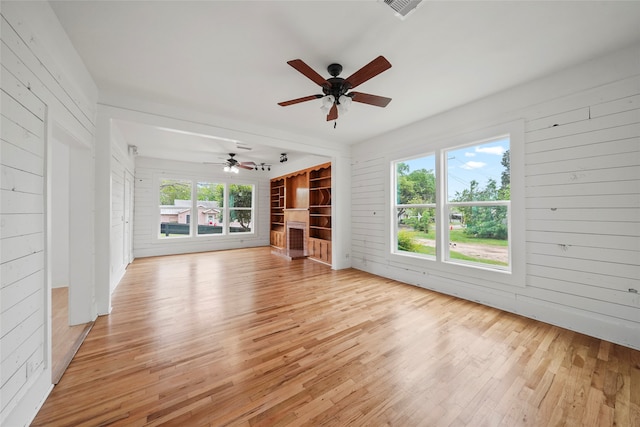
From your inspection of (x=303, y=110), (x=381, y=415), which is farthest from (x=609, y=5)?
(x=381, y=415)

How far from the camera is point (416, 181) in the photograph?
4168 millimetres

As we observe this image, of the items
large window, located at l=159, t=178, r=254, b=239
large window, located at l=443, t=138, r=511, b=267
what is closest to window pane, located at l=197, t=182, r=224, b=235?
large window, located at l=159, t=178, r=254, b=239

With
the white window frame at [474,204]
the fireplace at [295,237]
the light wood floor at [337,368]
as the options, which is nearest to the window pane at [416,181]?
the white window frame at [474,204]

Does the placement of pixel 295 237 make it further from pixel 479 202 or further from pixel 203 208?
pixel 479 202

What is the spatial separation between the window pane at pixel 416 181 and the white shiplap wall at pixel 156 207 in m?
5.29

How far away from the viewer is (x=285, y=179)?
7492 mm

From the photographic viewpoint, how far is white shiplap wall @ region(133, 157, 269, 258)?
620cm

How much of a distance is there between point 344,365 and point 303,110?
10.4 ft

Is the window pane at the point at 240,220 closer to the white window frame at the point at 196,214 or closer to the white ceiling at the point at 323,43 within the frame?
the white window frame at the point at 196,214

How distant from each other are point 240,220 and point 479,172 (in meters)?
6.84

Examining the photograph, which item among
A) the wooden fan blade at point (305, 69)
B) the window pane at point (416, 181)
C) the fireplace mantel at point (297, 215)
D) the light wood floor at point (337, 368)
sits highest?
the wooden fan blade at point (305, 69)

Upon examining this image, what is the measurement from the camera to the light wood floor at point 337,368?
→ 147cm

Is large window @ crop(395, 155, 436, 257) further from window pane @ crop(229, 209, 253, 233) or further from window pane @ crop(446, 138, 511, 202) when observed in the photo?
window pane @ crop(229, 209, 253, 233)

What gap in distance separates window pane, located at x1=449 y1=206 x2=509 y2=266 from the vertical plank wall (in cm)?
440
